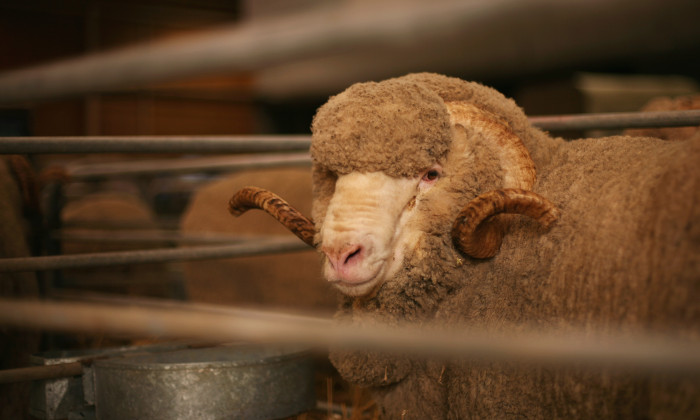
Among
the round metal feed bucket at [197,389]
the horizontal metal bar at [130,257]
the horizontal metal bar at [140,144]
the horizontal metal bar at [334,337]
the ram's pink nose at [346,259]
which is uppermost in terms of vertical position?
the horizontal metal bar at [140,144]

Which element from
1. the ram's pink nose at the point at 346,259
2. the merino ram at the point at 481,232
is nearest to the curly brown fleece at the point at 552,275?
the merino ram at the point at 481,232

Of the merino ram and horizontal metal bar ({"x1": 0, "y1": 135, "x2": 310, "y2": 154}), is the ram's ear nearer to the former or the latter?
the merino ram

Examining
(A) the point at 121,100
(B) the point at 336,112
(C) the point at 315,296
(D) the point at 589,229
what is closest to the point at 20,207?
(C) the point at 315,296

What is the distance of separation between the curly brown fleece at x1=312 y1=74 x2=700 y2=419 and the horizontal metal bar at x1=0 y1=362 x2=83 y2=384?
2.58ft

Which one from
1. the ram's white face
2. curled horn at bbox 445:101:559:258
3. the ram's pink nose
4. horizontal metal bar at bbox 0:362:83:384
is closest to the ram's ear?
curled horn at bbox 445:101:559:258

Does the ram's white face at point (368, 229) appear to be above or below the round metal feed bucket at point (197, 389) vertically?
above

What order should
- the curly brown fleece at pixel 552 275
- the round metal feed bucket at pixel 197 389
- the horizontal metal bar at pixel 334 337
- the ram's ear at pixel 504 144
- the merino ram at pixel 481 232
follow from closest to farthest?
the horizontal metal bar at pixel 334 337, the curly brown fleece at pixel 552 275, the merino ram at pixel 481 232, the ram's ear at pixel 504 144, the round metal feed bucket at pixel 197 389

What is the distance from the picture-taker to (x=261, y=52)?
379mm

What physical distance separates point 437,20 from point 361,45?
74 millimetres

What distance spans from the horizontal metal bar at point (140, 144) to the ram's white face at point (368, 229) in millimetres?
769

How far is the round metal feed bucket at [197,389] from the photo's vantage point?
1.63 m

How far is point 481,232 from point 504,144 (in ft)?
0.82

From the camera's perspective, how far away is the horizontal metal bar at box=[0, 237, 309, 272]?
1780 millimetres

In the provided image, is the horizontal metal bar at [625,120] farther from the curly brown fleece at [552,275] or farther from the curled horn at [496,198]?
the curled horn at [496,198]
